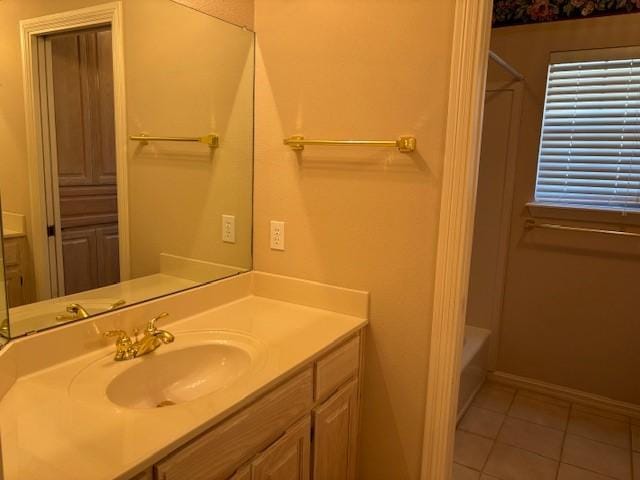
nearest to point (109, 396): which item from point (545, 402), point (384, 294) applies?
point (384, 294)

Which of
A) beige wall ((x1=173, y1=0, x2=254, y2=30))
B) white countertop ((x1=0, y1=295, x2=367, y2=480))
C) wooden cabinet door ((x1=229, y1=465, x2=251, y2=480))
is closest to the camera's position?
white countertop ((x1=0, y1=295, x2=367, y2=480))

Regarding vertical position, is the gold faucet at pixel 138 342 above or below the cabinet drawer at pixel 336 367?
above

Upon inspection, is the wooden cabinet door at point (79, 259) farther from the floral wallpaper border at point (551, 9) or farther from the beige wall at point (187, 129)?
the floral wallpaper border at point (551, 9)

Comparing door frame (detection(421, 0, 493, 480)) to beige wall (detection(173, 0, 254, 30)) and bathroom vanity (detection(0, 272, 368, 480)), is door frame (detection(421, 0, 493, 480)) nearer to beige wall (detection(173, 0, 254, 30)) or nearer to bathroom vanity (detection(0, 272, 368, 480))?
bathroom vanity (detection(0, 272, 368, 480))

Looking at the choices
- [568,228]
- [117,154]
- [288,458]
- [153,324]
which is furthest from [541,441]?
[117,154]

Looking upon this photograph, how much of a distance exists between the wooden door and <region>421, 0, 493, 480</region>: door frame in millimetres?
1072

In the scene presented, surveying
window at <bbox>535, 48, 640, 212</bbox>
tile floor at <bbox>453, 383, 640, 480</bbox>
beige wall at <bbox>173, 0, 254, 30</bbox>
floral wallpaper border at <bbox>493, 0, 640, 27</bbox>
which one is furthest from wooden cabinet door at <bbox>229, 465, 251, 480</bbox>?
floral wallpaper border at <bbox>493, 0, 640, 27</bbox>

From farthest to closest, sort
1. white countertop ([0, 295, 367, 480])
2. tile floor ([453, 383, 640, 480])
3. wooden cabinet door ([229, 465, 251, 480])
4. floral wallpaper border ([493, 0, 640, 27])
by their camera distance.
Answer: floral wallpaper border ([493, 0, 640, 27])
tile floor ([453, 383, 640, 480])
wooden cabinet door ([229, 465, 251, 480])
white countertop ([0, 295, 367, 480])

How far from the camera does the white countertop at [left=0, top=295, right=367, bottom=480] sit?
0.86 meters

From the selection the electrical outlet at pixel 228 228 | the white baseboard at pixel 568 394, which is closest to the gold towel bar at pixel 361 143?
the electrical outlet at pixel 228 228

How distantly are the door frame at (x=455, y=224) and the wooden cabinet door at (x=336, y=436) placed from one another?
0.88 feet

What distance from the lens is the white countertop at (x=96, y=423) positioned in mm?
865

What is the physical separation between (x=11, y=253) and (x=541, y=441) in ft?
8.49

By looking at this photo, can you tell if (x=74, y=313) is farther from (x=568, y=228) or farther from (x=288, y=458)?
(x=568, y=228)
